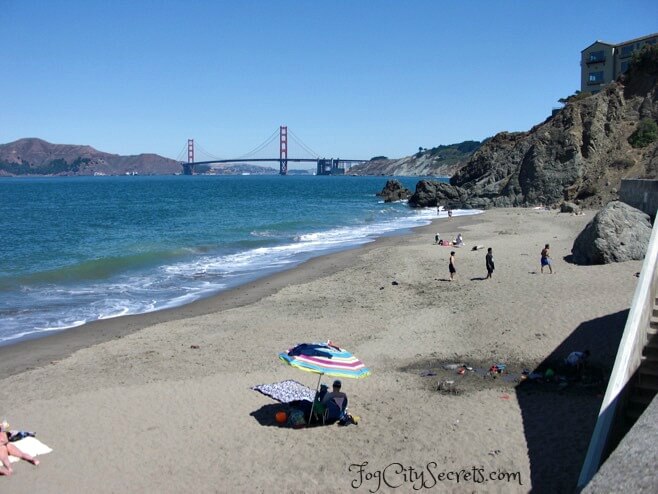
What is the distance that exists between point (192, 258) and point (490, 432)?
21.3 metres

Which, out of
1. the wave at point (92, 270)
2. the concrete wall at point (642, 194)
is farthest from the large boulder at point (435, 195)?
the concrete wall at point (642, 194)

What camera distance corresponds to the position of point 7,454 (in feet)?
25.0

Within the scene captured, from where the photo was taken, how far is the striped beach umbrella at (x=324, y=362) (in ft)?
27.2

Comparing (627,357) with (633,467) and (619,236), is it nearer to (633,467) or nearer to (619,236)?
(633,467)

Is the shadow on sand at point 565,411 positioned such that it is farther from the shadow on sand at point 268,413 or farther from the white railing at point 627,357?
the shadow on sand at point 268,413

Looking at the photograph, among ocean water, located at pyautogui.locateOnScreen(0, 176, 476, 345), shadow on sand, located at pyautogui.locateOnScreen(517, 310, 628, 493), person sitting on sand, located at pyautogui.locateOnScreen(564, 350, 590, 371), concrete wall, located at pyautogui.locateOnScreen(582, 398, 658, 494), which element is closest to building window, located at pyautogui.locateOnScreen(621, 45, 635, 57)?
ocean water, located at pyautogui.locateOnScreen(0, 176, 476, 345)

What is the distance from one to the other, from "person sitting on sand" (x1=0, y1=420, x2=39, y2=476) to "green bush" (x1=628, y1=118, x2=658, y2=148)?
40939 mm

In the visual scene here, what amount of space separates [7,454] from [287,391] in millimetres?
4045

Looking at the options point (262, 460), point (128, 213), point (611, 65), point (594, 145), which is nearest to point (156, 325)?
point (262, 460)

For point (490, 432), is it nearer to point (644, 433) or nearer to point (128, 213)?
point (644, 433)

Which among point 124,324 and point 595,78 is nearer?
point 124,324

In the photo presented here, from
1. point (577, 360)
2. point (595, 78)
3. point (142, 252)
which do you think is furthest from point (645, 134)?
point (577, 360)

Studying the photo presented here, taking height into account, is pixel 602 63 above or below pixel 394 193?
above

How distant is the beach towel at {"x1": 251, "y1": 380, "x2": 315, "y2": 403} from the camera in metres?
9.43
